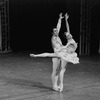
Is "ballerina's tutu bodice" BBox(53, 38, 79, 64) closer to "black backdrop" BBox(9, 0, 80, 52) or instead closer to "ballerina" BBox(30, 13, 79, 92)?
"ballerina" BBox(30, 13, 79, 92)

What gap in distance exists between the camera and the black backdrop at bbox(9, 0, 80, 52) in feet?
55.0

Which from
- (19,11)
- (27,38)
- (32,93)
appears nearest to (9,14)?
(19,11)

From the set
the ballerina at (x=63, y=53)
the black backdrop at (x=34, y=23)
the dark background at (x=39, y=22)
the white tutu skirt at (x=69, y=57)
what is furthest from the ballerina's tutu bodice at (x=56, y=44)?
the black backdrop at (x=34, y=23)

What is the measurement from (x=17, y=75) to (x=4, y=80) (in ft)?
2.95

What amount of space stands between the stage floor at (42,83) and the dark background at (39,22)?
18.4 feet

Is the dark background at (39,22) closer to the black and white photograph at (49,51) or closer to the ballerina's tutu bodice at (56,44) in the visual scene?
the black and white photograph at (49,51)

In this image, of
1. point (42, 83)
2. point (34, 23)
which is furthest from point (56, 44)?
point (34, 23)

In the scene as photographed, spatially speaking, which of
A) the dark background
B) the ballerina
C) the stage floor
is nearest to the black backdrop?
the dark background

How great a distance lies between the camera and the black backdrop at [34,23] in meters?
16.8

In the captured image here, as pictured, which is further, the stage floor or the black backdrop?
the black backdrop

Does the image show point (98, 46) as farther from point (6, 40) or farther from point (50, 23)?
point (6, 40)

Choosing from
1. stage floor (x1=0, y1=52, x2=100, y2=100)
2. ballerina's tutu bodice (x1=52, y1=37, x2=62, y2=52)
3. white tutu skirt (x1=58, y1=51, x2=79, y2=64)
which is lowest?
stage floor (x1=0, y1=52, x2=100, y2=100)

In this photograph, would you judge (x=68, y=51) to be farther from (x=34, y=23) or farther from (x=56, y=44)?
(x=34, y=23)

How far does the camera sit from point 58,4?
16766mm
